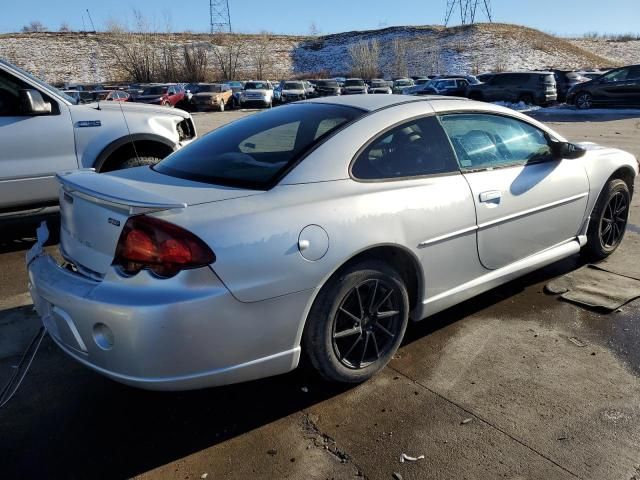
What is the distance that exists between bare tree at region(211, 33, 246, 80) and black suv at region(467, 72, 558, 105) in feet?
114

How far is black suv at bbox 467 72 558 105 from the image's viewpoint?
23578 mm

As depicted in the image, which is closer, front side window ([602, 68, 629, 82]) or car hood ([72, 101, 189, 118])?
car hood ([72, 101, 189, 118])

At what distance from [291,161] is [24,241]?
4.03 metres

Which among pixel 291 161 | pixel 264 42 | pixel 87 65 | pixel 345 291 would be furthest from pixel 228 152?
pixel 264 42

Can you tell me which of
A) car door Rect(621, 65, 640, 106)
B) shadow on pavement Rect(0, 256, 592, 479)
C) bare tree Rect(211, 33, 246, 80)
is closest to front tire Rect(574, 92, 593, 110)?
car door Rect(621, 65, 640, 106)

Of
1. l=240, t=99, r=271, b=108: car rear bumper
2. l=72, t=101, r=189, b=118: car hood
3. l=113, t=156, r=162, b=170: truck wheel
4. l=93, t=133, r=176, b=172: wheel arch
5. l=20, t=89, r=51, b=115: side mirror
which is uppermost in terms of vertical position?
l=20, t=89, r=51, b=115: side mirror

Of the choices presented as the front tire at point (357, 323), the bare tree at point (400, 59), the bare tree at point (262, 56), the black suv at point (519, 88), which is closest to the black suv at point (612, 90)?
the black suv at point (519, 88)

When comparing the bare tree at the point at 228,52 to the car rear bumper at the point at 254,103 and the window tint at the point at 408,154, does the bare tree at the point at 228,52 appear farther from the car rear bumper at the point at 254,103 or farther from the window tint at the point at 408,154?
the window tint at the point at 408,154

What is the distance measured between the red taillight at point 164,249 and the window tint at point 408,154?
0.97 m

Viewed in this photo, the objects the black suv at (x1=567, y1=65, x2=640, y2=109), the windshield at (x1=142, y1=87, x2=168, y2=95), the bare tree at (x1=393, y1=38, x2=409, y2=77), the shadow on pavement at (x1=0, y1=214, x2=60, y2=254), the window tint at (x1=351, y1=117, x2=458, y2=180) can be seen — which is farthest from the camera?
→ the bare tree at (x1=393, y1=38, x2=409, y2=77)

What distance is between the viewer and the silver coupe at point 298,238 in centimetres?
234

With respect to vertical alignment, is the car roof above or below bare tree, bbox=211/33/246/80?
above

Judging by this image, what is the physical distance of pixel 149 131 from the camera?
225 inches

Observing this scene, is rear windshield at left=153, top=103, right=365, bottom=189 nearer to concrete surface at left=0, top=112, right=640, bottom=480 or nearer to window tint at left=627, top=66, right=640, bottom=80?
concrete surface at left=0, top=112, right=640, bottom=480
